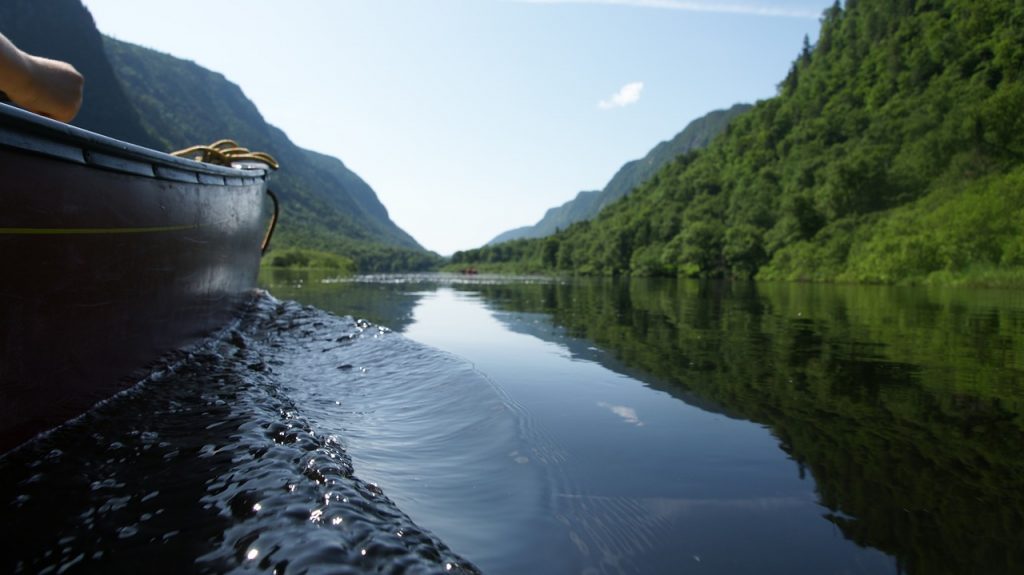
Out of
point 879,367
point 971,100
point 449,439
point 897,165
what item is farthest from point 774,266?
point 449,439

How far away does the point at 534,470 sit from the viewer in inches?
112

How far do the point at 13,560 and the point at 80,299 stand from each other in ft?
6.47

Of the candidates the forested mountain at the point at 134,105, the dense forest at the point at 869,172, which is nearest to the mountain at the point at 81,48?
the forested mountain at the point at 134,105

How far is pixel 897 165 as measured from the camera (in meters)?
58.1

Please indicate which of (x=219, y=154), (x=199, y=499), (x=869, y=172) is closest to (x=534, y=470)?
(x=199, y=499)

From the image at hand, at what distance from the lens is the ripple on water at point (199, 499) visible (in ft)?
5.91

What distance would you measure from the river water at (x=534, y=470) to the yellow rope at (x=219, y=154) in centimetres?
266

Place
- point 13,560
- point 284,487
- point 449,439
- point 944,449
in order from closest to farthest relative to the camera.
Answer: point 13,560 < point 284,487 < point 944,449 < point 449,439

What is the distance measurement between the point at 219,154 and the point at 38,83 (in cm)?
360

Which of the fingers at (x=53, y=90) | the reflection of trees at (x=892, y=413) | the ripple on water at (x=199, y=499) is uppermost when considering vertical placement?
the fingers at (x=53, y=90)

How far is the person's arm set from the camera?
10.1 ft

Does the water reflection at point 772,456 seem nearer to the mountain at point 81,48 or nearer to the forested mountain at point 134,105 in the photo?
the forested mountain at point 134,105

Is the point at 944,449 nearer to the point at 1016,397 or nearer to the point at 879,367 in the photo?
the point at 1016,397

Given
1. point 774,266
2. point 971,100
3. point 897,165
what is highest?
point 971,100
